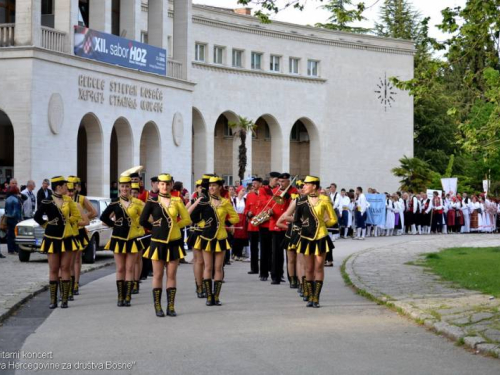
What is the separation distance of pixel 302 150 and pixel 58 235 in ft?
166

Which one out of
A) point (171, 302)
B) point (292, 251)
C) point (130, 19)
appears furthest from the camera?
point (130, 19)

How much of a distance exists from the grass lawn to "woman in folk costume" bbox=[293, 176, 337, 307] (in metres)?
2.82

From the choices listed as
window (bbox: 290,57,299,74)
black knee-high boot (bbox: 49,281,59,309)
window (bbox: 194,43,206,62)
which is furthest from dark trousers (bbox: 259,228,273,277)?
window (bbox: 290,57,299,74)

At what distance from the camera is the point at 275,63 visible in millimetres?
60938

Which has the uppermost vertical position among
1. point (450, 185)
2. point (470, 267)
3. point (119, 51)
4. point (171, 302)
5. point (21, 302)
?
point (119, 51)

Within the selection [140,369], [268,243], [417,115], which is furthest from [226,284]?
[417,115]

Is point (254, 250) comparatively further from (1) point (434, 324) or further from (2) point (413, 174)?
(2) point (413, 174)

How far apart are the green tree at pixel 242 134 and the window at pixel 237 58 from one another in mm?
3188

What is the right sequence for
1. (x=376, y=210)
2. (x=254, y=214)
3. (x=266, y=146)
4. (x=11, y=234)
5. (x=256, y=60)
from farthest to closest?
(x=266, y=146), (x=256, y=60), (x=376, y=210), (x=11, y=234), (x=254, y=214)

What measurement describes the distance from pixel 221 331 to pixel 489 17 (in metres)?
7.21

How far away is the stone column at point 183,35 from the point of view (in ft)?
151

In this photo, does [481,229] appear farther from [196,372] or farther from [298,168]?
[196,372]

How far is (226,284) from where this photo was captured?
17906mm

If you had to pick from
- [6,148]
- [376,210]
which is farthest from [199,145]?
[376,210]
